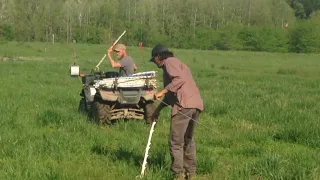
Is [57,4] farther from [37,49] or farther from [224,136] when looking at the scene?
[224,136]

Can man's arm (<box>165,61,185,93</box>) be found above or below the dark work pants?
above

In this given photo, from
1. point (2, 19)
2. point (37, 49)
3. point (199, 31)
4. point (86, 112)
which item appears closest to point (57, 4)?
point (2, 19)

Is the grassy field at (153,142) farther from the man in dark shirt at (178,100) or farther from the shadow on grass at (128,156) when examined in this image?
the man in dark shirt at (178,100)

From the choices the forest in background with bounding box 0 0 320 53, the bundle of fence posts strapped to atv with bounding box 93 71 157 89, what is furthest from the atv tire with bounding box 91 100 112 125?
the forest in background with bounding box 0 0 320 53

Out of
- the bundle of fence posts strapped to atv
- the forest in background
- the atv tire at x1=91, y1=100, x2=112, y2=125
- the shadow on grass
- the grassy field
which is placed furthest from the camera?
the forest in background

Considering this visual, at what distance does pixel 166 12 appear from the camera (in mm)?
115688

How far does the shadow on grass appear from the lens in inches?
285

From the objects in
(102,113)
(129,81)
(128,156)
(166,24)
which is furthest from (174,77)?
(166,24)

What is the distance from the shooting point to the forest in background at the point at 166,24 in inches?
3386

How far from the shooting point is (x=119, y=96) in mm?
10523

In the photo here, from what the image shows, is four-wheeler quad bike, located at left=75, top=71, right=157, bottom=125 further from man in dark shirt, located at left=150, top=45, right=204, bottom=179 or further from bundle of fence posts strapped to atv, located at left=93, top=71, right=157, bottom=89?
man in dark shirt, located at left=150, top=45, right=204, bottom=179

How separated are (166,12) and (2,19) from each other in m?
43.0

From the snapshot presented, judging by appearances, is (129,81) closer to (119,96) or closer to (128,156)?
(119,96)

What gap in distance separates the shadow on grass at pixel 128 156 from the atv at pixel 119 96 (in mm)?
2279
